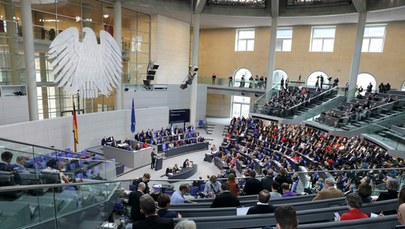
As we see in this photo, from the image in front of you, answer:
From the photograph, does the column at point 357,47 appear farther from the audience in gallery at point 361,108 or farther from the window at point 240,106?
the window at point 240,106

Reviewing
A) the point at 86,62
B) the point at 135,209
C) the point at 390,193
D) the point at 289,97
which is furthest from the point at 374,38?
the point at 135,209

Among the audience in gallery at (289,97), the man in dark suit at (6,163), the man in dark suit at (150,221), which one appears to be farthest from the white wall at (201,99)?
the man in dark suit at (150,221)

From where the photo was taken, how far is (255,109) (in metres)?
20.5

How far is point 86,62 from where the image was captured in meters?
16.3

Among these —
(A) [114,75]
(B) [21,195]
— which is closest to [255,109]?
(A) [114,75]

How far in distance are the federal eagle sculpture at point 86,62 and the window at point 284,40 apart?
642 inches

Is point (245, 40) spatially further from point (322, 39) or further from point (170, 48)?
point (170, 48)

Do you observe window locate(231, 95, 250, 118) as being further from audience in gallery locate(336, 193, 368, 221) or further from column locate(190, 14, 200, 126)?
audience in gallery locate(336, 193, 368, 221)

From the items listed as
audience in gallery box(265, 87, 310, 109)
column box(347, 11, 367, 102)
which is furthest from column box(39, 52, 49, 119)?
column box(347, 11, 367, 102)

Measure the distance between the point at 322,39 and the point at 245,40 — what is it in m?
7.72

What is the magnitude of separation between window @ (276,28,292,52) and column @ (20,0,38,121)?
21.4 metres

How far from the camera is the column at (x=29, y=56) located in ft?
42.5

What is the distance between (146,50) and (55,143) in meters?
10.6

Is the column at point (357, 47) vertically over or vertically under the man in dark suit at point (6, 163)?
over
